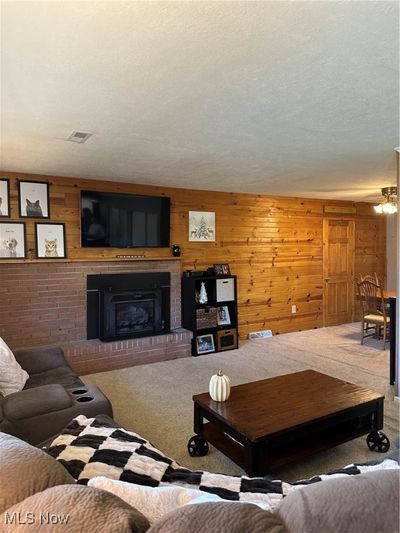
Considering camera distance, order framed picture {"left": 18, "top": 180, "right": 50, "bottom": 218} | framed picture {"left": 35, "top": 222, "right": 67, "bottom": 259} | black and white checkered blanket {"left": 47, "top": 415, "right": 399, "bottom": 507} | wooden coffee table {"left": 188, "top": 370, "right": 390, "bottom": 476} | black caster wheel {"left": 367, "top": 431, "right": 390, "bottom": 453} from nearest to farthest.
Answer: black and white checkered blanket {"left": 47, "top": 415, "right": 399, "bottom": 507} → wooden coffee table {"left": 188, "top": 370, "right": 390, "bottom": 476} → black caster wheel {"left": 367, "top": 431, "right": 390, "bottom": 453} → framed picture {"left": 18, "top": 180, "right": 50, "bottom": 218} → framed picture {"left": 35, "top": 222, "right": 67, "bottom": 259}

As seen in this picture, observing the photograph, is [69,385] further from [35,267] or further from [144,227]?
[144,227]

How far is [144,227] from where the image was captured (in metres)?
4.88

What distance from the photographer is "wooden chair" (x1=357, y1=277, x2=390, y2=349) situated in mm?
5262

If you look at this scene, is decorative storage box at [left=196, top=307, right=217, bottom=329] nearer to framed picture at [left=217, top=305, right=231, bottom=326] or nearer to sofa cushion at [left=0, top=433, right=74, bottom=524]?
framed picture at [left=217, top=305, right=231, bottom=326]

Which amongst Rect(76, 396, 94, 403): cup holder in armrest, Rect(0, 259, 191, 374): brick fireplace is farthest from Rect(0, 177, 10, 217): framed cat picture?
Rect(76, 396, 94, 403): cup holder in armrest

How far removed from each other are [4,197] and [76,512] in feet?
13.2

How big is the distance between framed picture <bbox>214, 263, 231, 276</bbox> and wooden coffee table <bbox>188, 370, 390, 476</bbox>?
8.84 feet

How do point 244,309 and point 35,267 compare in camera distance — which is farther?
point 244,309

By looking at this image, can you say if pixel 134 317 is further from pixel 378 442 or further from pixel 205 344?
→ pixel 378 442

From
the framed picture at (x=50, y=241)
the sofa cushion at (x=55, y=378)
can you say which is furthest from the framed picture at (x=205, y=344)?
the sofa cushion at (x=55, y=378)

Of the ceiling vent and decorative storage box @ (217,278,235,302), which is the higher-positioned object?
the ceiling vent

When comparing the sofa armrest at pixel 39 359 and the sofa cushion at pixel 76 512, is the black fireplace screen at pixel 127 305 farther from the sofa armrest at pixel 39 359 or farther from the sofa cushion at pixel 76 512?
Result: the sofa cushion at pixel 76 512

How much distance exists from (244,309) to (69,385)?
11.7 ft

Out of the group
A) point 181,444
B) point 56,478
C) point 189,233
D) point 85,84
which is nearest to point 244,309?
point 189,233
